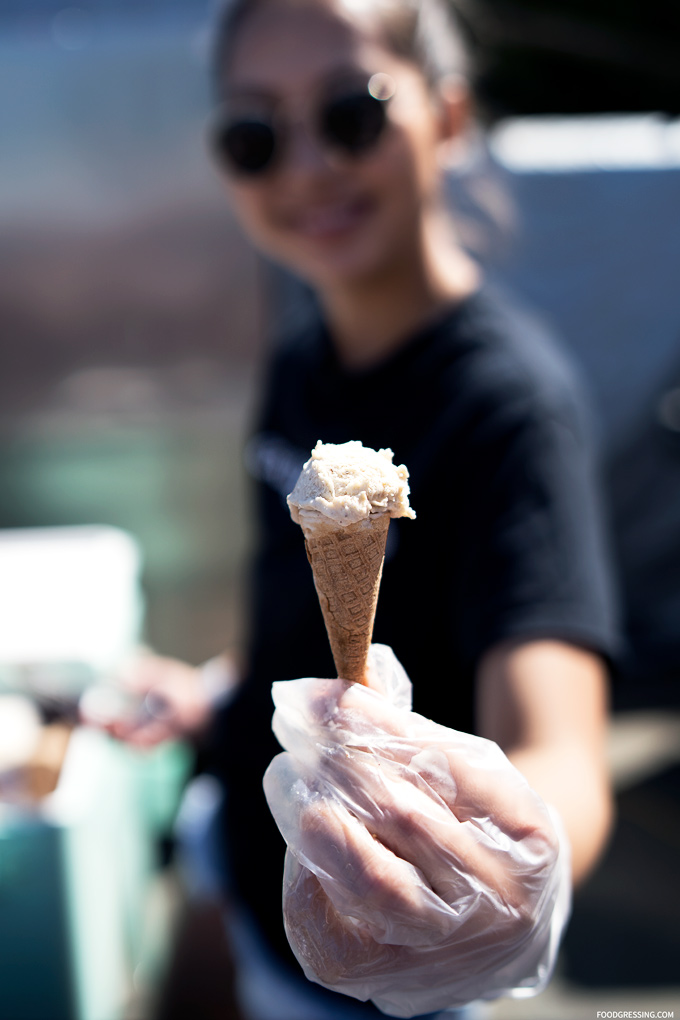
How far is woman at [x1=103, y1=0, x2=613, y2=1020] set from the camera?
36.2 inches

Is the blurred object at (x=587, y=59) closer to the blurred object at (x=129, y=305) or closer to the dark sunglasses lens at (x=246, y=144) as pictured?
the blurred object at (x=129, y=305)

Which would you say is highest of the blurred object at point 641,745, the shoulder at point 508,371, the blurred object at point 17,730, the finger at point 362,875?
the shoulder at point 508,371

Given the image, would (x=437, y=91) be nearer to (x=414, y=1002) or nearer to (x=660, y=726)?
(x=414, y=1002)

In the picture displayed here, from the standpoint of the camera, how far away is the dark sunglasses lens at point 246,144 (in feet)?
4.28

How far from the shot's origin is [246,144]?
133cm

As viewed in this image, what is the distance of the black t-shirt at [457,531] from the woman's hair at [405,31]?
0.45 metres

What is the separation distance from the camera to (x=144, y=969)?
200 centimetres

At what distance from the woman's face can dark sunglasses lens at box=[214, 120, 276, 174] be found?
20 millimetres

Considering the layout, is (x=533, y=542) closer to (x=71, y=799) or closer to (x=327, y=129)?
(x=327, y=129)

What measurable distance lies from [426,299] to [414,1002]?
3.25 ft

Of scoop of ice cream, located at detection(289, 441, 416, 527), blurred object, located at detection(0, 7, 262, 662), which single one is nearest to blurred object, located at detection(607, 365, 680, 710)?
blurred object, located at detection(0, 7, 262, 662)

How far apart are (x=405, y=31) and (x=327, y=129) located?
0.82 feet

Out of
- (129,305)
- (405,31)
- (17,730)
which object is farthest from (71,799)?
(129,305)

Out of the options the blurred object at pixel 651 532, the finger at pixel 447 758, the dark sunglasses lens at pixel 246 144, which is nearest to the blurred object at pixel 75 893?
the finger at pixel 447 758
